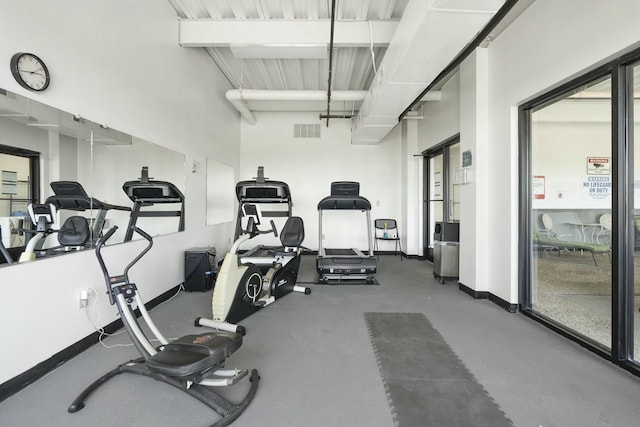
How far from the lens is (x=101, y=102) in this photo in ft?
8.79

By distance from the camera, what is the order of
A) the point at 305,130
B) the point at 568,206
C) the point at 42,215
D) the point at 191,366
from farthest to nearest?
the point at 305,130
the point at 568,206
the point at 42,215
the point at 191,366

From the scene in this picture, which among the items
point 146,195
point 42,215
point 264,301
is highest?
point 146,195

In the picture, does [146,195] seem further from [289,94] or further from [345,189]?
[289,94]

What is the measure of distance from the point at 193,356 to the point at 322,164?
6008 mm

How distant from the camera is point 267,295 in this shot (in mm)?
3600

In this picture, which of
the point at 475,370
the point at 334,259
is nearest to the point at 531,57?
the point at 475,370

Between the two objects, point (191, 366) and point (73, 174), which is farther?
point (73, 174)

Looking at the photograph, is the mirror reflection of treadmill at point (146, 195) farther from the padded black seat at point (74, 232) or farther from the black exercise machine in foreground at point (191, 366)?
the black exercise machine in foreground at point (191, 366)

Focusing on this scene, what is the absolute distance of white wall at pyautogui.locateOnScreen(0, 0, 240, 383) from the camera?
1953mm

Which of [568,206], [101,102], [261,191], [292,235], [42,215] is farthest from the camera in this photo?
[261,191]

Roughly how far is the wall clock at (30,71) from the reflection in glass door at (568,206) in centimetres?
481

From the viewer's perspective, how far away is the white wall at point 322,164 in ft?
23.5

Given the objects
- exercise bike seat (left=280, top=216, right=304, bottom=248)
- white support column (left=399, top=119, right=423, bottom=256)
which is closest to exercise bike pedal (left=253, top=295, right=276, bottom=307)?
exercise bike seat (left=280, top=216, right=304, bottom=248)

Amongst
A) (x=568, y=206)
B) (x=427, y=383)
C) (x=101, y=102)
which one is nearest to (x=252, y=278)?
(x=427, y=383)
